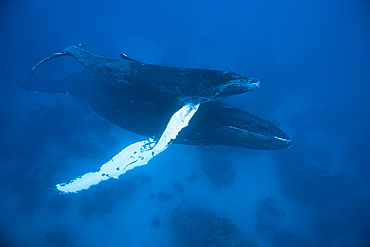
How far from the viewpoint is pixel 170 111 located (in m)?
5.00

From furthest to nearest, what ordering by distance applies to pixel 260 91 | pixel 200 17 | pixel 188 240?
pixel 200 17 < pixel 260 91 < pixel 188 240

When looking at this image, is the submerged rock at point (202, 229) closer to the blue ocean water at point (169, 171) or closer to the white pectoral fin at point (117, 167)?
the blue ocean water at point (169, 171)

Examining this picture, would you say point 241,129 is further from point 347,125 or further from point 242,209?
point 347,125

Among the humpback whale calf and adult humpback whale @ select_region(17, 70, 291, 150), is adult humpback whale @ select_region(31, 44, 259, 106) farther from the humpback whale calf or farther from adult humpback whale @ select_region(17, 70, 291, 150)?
adult humpback whale @ select_region(17, 70, 291, 150)

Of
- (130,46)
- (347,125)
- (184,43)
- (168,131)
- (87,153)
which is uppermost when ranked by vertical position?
(184,43)

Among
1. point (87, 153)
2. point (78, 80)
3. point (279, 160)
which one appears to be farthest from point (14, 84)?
point (279, 160)

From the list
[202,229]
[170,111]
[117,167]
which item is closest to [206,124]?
[170,111]

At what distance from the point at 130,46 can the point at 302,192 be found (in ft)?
56.0

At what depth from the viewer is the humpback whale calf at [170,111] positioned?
402 centimetres

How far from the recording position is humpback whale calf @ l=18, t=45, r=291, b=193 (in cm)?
402

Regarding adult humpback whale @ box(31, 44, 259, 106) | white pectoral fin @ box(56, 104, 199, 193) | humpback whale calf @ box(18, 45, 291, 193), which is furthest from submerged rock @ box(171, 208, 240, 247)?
adult humpback whale @ box(31, 44, 259, 106)

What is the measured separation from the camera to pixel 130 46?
1562 cm

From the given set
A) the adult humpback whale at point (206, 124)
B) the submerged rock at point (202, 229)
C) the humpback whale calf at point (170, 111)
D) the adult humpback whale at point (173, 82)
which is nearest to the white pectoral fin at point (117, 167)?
the humpback whale calf at point (170, 111)

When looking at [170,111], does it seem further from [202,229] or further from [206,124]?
[202,229]
